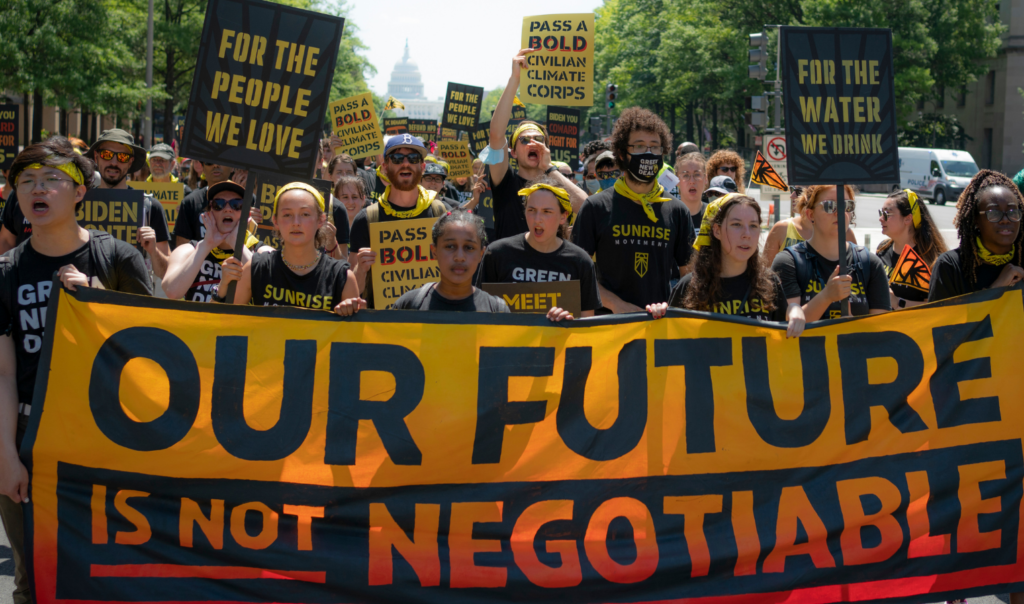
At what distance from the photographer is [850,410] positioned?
13.7 ft

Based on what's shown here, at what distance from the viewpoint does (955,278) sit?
4703mm

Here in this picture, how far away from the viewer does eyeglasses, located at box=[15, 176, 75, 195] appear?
149 inches

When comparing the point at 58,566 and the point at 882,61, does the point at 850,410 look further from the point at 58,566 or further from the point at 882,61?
the point at 58,566

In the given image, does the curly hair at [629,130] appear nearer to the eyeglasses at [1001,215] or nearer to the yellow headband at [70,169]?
the eyeglasses at [1001,215]

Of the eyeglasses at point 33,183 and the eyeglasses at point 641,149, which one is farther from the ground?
the eyeglasses at point 641,149

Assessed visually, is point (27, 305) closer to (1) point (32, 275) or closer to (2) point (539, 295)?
(1) point (32, 275)

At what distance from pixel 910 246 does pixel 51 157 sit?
5.01 metres

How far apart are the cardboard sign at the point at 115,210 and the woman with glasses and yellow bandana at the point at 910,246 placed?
4.77m

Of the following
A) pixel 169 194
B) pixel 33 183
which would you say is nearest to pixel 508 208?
pixel 33 183

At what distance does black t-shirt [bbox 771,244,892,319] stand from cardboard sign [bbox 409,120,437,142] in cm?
1260

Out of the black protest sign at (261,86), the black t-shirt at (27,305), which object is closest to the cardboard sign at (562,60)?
the black protest sign at (261,86)

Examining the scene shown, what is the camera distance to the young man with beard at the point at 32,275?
3.74 meters

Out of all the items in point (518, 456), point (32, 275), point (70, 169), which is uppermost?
point (70, 169)

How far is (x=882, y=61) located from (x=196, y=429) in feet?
11.9
